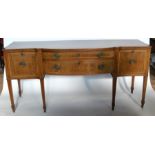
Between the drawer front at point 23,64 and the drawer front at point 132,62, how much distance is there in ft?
2.37

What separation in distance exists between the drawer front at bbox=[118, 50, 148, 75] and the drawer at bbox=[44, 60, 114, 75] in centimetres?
9

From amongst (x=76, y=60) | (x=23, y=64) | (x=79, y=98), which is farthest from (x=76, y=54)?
(x=79, y=98)

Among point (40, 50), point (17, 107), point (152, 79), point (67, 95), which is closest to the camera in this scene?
point (40, 50)

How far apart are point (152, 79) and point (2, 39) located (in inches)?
Result: 65.9

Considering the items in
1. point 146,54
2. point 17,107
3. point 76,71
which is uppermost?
point 146,54

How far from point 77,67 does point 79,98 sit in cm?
51

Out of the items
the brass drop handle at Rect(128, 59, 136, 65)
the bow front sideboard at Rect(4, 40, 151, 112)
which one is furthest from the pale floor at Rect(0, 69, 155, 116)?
the brass drop handle at Rect(128, 59, 136, 65)

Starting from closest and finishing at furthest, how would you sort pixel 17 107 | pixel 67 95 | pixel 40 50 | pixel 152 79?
pixel 40 50
pixel 17 107
pixel 67 95
pixel 152 79

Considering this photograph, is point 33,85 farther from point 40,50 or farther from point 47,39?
point 40,50

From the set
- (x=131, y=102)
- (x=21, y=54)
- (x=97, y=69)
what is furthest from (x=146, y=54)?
(x=21, y=54)

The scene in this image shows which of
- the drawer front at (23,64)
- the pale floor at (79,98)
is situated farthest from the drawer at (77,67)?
the pale floor at (79,98)

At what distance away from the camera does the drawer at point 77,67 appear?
174cm

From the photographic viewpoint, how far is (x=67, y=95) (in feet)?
7.27

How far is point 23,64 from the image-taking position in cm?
173
